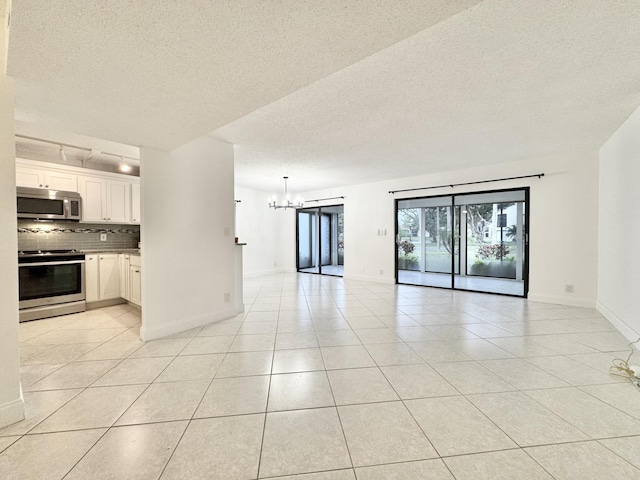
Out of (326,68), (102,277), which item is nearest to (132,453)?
(326,68)

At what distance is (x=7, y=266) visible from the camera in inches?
66.5

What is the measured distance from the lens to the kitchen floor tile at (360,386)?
6.23ft

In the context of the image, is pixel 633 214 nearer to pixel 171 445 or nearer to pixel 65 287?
pixel 171 445

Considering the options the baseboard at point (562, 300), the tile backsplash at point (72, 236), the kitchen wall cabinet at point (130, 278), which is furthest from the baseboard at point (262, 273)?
the baseboard at point (562, 300)

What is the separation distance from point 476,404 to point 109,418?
8.00 feet

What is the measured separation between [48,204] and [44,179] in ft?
1.22

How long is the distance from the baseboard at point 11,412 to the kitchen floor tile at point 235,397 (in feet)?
3.62

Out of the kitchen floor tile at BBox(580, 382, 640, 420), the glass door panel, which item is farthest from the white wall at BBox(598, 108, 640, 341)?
the glass door panel

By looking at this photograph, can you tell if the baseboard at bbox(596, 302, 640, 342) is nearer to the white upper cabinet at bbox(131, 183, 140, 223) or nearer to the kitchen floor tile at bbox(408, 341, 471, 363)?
the kitchen floor tile at bbox(408, 341, 471, 363)

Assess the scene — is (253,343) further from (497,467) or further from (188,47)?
(188,47)

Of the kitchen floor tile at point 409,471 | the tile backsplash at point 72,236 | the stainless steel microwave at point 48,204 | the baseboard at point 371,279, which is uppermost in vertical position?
the stainless steel microwave at point 48,204

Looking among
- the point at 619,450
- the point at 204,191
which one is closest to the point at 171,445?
the point at 619,450

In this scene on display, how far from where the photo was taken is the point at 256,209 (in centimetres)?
781

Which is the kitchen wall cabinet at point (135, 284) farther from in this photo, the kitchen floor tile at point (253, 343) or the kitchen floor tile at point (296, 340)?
the kitchen floor tile at point (296, 340)
